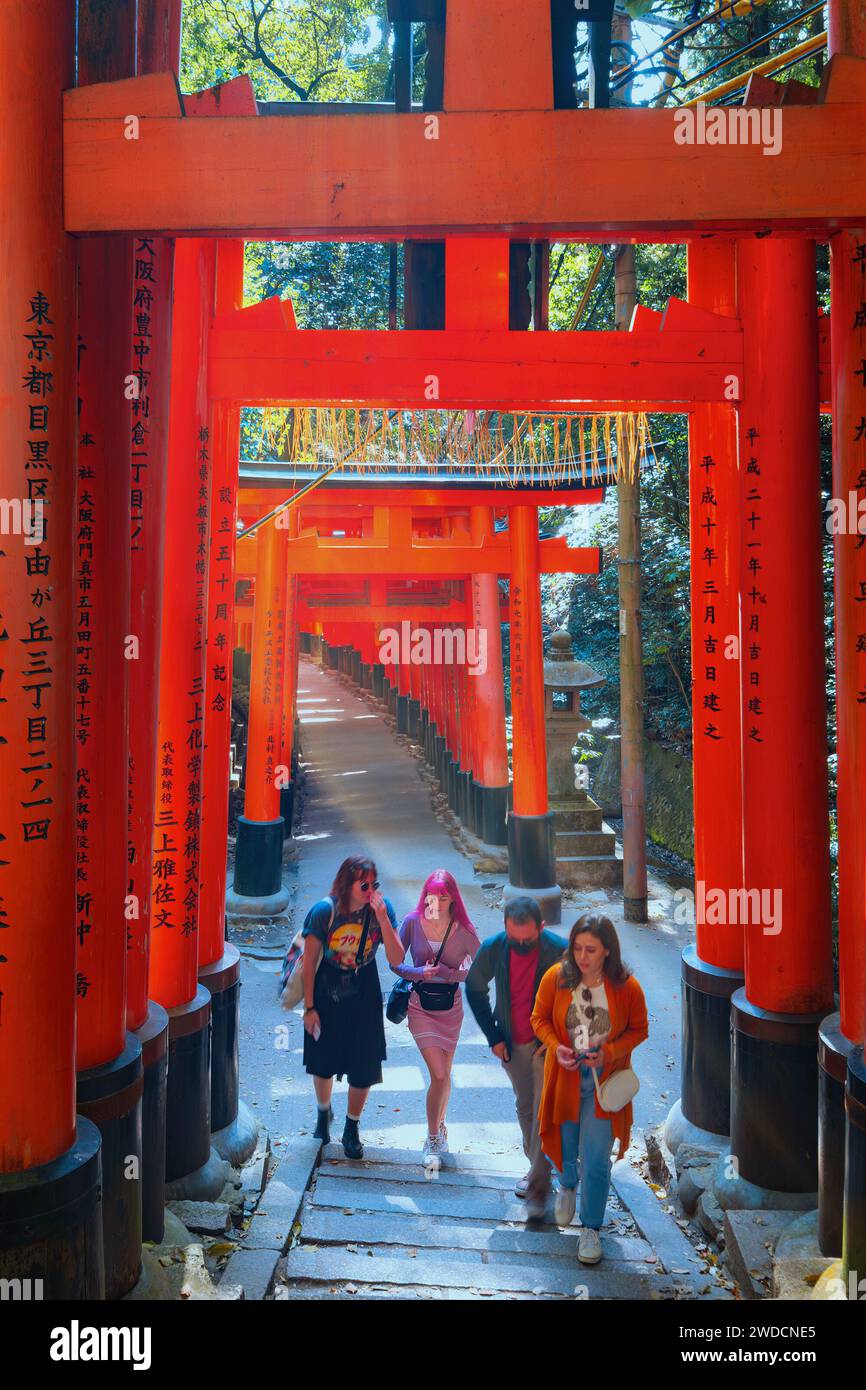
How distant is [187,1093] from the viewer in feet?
13.8

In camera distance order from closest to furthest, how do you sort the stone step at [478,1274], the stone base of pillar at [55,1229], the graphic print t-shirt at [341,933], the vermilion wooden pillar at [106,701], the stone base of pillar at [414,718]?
the stone base of pillar at [55,1229] → the vermilion wooden pillar at [106,701] → the stone step at [478,1274] → the graphic print t-shirt at [341,933] → the stone base of pillar at [414,718]

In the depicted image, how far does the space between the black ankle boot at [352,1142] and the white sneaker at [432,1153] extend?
0.30m

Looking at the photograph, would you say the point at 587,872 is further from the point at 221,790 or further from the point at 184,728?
the point at 184,728

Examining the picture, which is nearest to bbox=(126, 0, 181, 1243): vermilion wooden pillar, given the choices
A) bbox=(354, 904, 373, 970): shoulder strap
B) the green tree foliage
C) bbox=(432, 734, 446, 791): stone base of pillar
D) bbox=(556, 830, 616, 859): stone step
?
bbox=(354, 904, 373, 970): shoulder strap

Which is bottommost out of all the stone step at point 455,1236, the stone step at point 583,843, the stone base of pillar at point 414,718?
the stone step at point 455,1236

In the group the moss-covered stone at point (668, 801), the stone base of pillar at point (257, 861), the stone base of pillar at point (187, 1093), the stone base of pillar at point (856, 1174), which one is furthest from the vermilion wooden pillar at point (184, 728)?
the moss-covered stone at point (668, 801)

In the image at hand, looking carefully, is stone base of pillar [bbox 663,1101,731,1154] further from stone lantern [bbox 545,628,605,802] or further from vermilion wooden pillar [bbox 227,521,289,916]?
stone lantern [bbox 545,628,605,802]

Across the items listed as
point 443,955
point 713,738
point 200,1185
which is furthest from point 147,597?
point 713,738

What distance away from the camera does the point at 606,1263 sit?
3621mm

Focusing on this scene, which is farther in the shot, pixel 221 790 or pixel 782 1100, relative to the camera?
pixel 221 790

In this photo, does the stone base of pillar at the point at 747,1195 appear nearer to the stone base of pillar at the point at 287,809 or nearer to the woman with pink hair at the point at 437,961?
the woman with pink hair at the point at 437,961

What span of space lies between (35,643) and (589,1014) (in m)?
2.22

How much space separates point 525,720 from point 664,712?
516 cm

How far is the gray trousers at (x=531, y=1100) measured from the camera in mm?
3934
